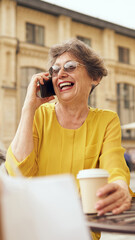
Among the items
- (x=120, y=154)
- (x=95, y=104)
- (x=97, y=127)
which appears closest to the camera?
(x=120, y=154)

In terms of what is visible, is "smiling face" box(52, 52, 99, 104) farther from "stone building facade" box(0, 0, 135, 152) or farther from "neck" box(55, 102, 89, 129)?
"stone building facade" box(0, 0, 135, 152)

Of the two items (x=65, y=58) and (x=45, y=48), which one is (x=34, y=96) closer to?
(x=65, y=58)

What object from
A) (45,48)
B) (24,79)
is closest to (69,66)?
(24,79)

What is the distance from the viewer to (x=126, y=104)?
19.8 metres

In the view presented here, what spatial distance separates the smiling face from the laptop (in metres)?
1.34

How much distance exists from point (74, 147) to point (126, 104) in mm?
Answer: 18414

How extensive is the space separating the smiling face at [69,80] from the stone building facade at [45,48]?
38.2ft

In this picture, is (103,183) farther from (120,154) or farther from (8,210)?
(8,210)

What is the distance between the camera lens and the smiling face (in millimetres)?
1871

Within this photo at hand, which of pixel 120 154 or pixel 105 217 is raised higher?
pixel 120 154

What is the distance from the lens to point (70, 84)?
189 centimetres

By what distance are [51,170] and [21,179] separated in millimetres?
1245

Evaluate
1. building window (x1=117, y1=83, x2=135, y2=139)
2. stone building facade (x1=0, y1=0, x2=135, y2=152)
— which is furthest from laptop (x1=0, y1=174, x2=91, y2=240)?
building window (x1=117, y1=83, x2=135, y2=139)

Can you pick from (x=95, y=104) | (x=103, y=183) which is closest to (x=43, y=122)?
(x=103, y=183)
